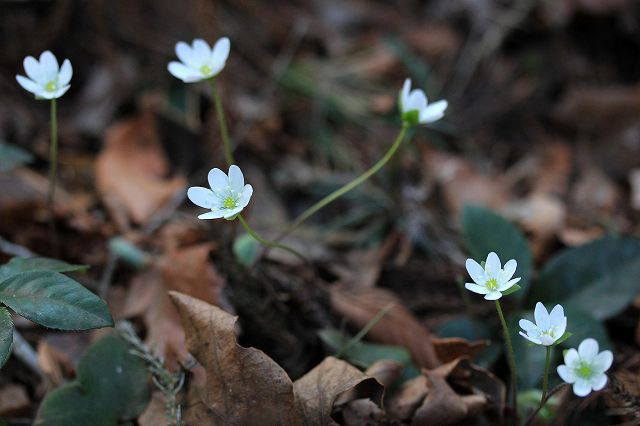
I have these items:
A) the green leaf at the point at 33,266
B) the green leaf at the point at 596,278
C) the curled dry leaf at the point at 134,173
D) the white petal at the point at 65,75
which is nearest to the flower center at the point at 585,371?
the green leaf at the point at 596,278

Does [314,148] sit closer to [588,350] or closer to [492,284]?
[492,284]

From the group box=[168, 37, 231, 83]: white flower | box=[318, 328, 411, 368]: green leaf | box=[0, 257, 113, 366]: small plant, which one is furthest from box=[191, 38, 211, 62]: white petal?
box=[318, 328, 411, 368]: green leaf

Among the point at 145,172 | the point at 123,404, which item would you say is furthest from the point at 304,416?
the point at 145,172

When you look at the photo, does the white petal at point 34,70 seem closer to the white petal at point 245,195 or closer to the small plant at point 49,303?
the small plant at point 49,303

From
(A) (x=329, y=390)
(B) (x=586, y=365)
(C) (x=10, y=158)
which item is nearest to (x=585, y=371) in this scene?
(B) (x=586, y=365)

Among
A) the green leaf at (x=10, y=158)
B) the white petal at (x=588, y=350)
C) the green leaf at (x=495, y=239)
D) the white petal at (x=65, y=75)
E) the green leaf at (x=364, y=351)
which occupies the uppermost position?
the white petal at (x=65, y=75)

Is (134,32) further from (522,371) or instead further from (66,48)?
(522,371)

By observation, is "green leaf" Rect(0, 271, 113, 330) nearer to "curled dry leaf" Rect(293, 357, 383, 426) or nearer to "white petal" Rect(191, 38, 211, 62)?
"curled dry leaf" Rect(293, 357, 383, 426)
